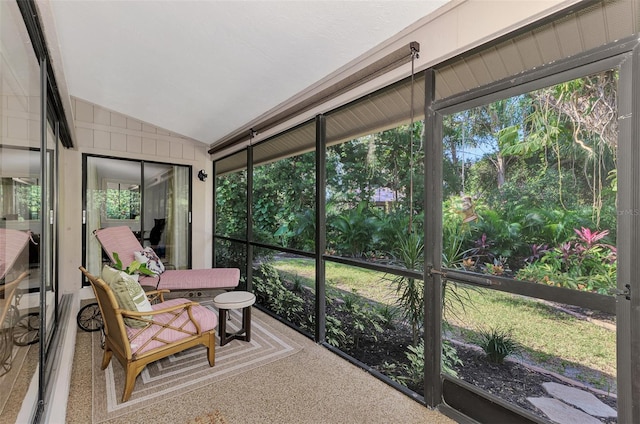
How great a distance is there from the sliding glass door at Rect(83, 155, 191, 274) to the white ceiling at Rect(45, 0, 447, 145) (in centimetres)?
163

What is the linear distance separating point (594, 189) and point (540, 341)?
87cm

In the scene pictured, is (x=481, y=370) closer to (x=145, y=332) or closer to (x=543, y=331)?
(x=543, y=331)

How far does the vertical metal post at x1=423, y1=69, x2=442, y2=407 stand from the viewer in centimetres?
201

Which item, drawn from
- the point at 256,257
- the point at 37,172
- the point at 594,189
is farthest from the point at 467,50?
the point at 256,257

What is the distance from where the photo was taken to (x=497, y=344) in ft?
5.94

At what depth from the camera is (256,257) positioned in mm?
4328

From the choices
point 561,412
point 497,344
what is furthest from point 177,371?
point 561,412

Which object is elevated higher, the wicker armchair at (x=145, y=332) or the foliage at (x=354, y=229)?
the foliage at (x=354, y=229)

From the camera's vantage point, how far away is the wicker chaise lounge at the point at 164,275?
351 centimetres

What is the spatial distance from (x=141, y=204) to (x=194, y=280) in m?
2.10

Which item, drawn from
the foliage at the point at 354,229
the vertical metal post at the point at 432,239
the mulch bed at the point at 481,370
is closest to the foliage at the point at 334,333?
the mulch bed at the point at 481,370

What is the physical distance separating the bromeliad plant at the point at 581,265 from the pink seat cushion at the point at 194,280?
3.27m

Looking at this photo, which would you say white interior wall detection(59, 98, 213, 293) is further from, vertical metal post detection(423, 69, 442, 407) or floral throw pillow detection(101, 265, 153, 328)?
vertical metal post detection(423, 69, 442, 407)

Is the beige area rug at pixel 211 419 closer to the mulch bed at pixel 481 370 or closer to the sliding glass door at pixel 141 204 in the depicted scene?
the mulch bed at pixel 481 370
